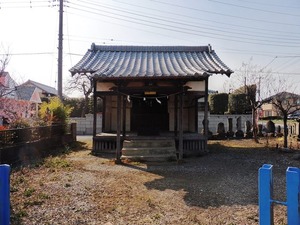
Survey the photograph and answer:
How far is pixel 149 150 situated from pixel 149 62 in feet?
15.1

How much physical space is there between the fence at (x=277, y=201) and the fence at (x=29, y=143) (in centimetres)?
736

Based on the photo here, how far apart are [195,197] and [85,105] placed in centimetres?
2224

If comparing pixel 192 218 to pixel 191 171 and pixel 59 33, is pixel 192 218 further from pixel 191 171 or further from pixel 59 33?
pixel 59 33

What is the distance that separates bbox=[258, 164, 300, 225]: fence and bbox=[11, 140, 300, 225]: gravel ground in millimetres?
1390

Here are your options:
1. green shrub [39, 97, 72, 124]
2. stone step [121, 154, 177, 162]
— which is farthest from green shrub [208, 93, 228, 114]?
stone step [121, 154, 177, 162]

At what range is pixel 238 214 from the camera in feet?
15.2

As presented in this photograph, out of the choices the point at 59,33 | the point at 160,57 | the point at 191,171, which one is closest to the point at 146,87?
the point at 191,171

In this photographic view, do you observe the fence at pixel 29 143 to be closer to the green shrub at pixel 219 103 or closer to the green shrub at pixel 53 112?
the green shrub at pixel 53 112

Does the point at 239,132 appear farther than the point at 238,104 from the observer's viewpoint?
No

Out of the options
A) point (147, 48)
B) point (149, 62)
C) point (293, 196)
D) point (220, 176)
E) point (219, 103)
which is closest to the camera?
point (293, 196)

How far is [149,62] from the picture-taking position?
1262 cm

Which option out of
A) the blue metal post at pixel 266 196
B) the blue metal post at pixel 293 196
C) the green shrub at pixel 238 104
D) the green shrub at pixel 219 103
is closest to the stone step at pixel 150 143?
the blue metal post at pixel 266 196

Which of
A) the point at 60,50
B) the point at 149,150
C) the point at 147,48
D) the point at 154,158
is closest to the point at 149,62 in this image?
the point at 147,48

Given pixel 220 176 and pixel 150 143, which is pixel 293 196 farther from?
pixel 150 143
